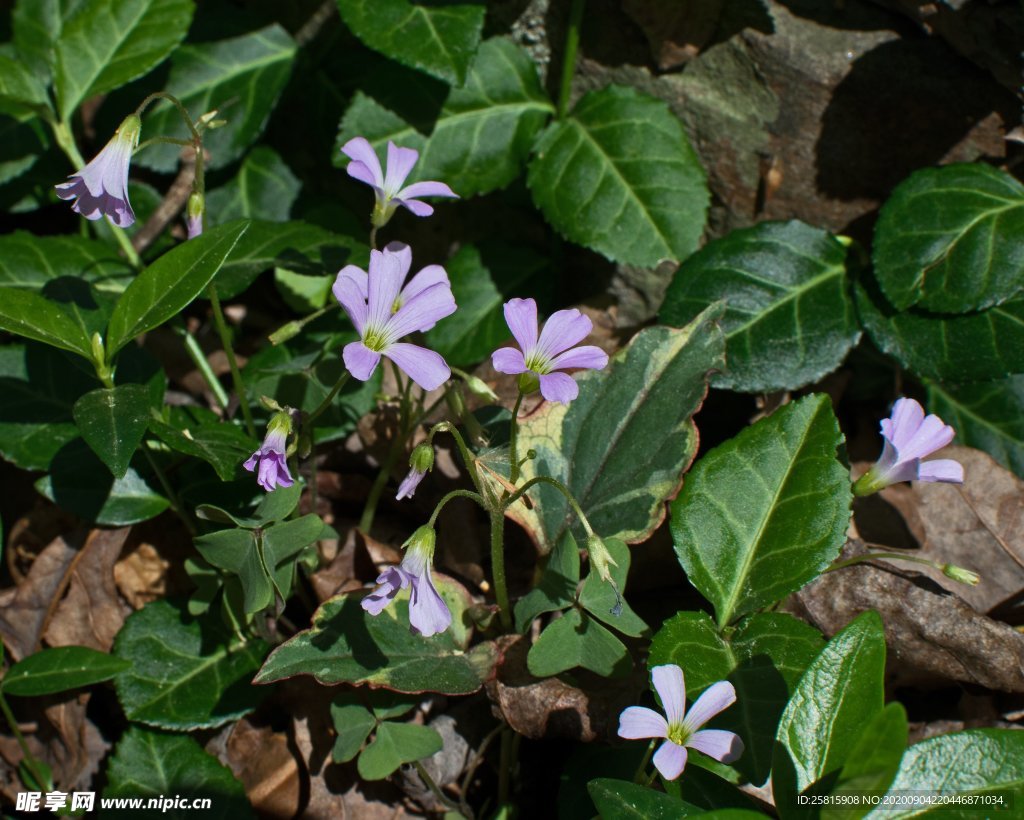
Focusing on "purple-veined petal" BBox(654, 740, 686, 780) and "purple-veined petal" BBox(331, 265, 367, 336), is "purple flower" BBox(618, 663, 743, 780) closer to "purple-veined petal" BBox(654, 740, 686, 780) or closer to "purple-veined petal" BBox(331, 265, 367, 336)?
"purple-veined petal" BBox(654, 740, 686, 780)

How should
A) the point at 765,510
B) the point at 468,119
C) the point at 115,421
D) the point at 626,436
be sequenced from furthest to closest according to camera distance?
the point at 468,119 → the point at 626,436 → the point at 765,510 → the point at 115,421

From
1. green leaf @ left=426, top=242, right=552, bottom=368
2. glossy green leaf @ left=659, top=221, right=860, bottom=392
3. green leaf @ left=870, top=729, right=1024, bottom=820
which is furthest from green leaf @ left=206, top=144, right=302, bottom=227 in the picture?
green leaf @ left=870, top=729, right=1024, bottom=820

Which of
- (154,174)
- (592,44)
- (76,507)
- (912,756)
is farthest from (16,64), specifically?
(912,756)

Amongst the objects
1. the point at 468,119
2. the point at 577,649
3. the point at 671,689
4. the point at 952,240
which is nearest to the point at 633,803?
the point at 671,689

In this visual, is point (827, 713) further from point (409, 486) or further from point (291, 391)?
point (291, 391)

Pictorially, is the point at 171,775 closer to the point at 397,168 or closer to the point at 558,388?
the point at 558,388

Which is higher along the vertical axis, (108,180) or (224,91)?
(108,180)

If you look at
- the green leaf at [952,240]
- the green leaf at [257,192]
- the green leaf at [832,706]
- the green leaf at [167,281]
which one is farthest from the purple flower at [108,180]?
the green leaf at [952,240]
